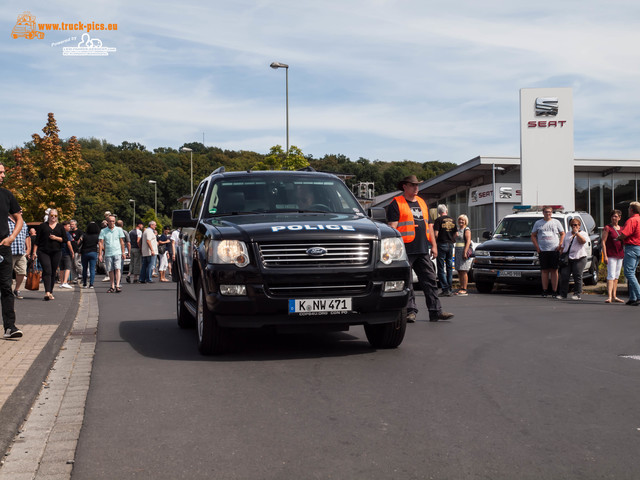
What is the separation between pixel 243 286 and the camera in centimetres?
730

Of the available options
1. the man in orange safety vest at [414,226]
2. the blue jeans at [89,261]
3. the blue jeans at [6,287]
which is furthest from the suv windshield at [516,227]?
the blue jeans at [6,287]

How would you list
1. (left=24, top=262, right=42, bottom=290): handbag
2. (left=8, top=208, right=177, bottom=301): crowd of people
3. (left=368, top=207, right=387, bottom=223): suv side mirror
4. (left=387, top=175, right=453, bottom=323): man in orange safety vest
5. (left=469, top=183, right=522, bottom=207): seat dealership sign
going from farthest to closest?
(left=469, top=183, right=522, bottom=207): seat dealership sign
(left=24, top=262, right=42, bottom=290): handbag
(left=8, top=208, right=177, bottom=301): crowd of people
(left=387, top=175, right=453, bottom=323): man in orange safety vest
(left=368, top=207, right=387, bottom=223): suv side mirror

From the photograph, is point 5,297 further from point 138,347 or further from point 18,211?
point 138,347

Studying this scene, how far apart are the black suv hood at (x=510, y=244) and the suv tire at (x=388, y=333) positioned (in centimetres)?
1068

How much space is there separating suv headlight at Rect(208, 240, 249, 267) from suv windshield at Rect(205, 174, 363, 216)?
4.01ft

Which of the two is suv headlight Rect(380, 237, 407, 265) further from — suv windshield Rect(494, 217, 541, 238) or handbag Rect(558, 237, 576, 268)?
suv windshield Rect(494, 217, 541, 238)

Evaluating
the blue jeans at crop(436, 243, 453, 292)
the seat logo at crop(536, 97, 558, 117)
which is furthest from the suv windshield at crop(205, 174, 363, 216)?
the seat logo at crop(536, 97, 558, 117)

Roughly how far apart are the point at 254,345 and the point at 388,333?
1.48 meters

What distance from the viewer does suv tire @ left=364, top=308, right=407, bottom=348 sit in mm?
8117

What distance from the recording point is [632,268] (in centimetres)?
1461

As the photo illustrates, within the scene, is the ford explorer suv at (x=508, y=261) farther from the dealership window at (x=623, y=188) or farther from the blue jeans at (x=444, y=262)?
the dealership window at (x=623, y=188)

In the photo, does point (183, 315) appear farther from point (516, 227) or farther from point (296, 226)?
point (516, 227)

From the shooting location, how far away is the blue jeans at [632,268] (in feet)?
47.5

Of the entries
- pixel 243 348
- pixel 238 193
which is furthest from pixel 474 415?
pixel 238 193
